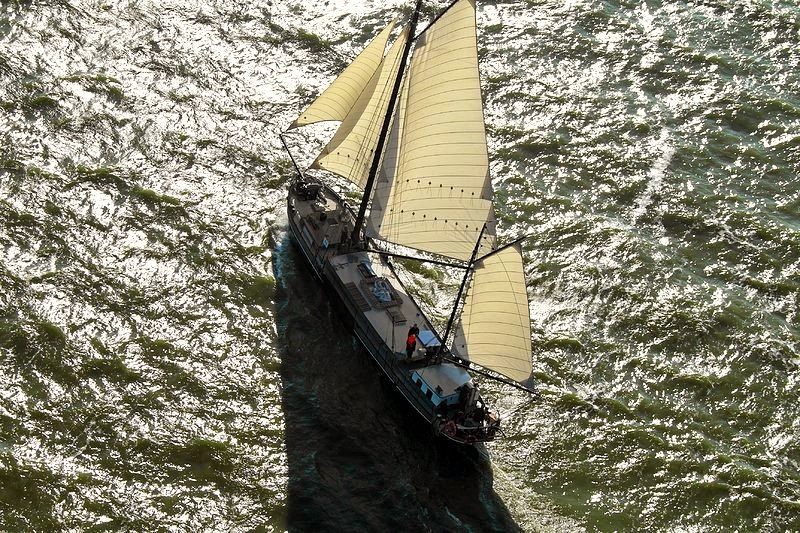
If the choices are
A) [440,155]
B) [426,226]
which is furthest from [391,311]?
[440,155]

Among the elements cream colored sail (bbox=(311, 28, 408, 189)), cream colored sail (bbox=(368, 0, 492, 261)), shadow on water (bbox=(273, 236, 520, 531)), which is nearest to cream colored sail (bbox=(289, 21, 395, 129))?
cream colored sail (bbox=(311, 28, 408, 189))

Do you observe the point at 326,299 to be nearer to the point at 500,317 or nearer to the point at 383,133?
the point at 383,133

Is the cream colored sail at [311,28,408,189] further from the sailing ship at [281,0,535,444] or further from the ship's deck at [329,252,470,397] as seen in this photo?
the ship's deck at [329,252,470,397]

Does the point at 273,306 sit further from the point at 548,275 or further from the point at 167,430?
the point at 548,275

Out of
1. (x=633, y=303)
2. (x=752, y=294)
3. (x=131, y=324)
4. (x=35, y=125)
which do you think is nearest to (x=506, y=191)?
(x=633, y=303)

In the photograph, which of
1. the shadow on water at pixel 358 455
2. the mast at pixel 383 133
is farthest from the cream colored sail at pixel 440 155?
the shadow on water at pixel 358 455

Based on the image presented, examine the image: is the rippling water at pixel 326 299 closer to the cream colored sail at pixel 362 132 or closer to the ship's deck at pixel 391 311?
the ship's deck at pixel 391 311

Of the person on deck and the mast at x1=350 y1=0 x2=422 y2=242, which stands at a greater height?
the mast at x1=350 y1=0 x2=422 y2=242
